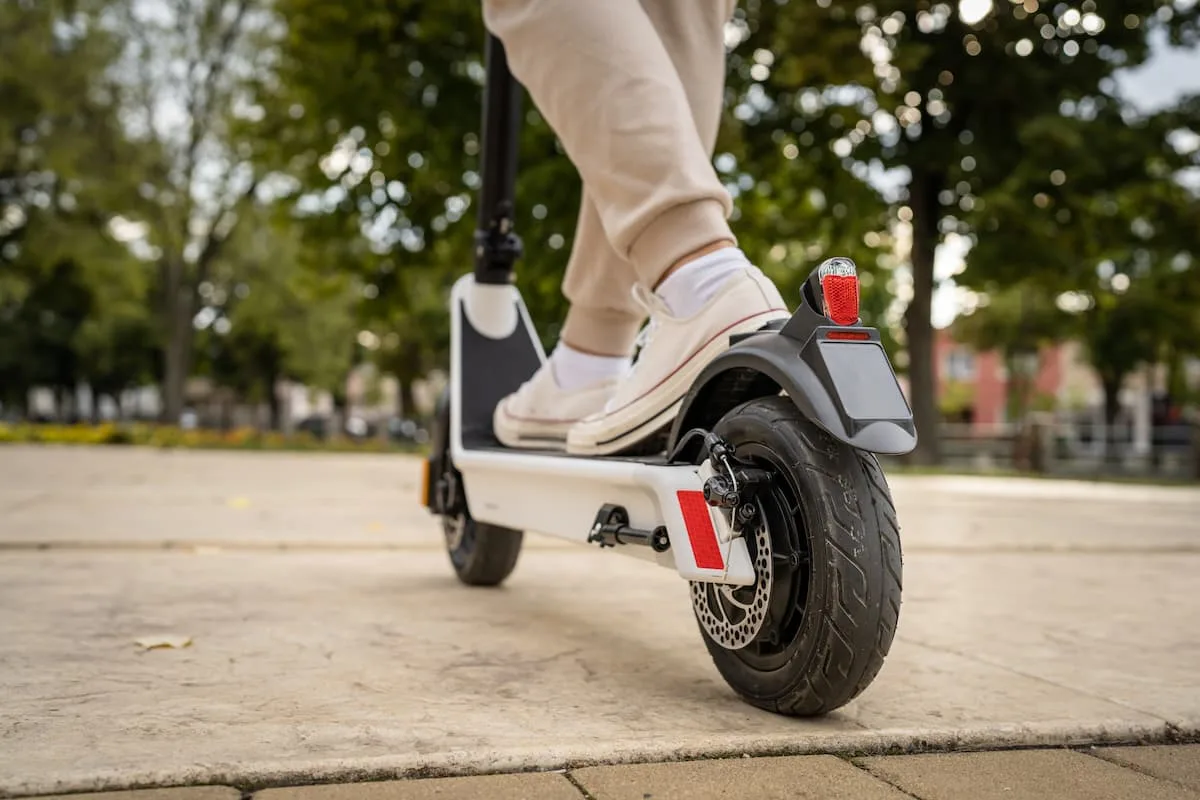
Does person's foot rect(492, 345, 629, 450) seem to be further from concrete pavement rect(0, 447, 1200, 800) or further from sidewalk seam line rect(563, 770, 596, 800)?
sidewalk seam line rect(563, 770, 596, 800)

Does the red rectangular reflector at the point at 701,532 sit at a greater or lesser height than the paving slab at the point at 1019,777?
→ greater

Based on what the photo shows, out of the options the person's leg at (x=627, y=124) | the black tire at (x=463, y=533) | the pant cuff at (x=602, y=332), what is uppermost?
the person's leg at (x=627, y=124)

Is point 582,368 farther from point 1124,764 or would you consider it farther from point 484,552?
point 1124,764

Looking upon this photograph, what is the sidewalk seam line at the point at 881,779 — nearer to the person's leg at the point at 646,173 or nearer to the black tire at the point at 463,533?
the person's leg at the point at 646,173

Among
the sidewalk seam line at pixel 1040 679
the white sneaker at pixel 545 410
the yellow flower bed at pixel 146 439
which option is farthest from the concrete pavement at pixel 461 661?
the yellow flower bed at pixel 146 439

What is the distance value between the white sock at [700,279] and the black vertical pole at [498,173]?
4.90ft

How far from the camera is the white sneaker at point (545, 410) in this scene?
114 inches

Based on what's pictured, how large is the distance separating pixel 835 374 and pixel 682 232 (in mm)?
623

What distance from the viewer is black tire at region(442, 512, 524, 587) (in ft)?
11.5

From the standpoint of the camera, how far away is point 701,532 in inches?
76.2

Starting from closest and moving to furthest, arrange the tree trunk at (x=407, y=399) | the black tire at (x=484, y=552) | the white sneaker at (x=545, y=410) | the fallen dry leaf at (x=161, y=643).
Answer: the fallen dry leaf at (x=161, y=643) → the white sneaker at (x=545, y=410) → the black tire at (x=484, y=552) → the tree trunk at (x=407, y=399)

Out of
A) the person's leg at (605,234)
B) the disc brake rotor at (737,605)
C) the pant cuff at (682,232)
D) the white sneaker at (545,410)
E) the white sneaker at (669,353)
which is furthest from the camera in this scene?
the white sneaker at (545,410)

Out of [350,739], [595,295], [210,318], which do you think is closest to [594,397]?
[595,295]

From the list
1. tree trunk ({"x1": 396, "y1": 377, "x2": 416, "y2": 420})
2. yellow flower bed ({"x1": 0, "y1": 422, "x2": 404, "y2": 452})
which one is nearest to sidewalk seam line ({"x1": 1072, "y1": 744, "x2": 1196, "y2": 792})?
yellow flower bed ({"x1": 0, "y1": 422, "x2": 404, "y2": 452})
